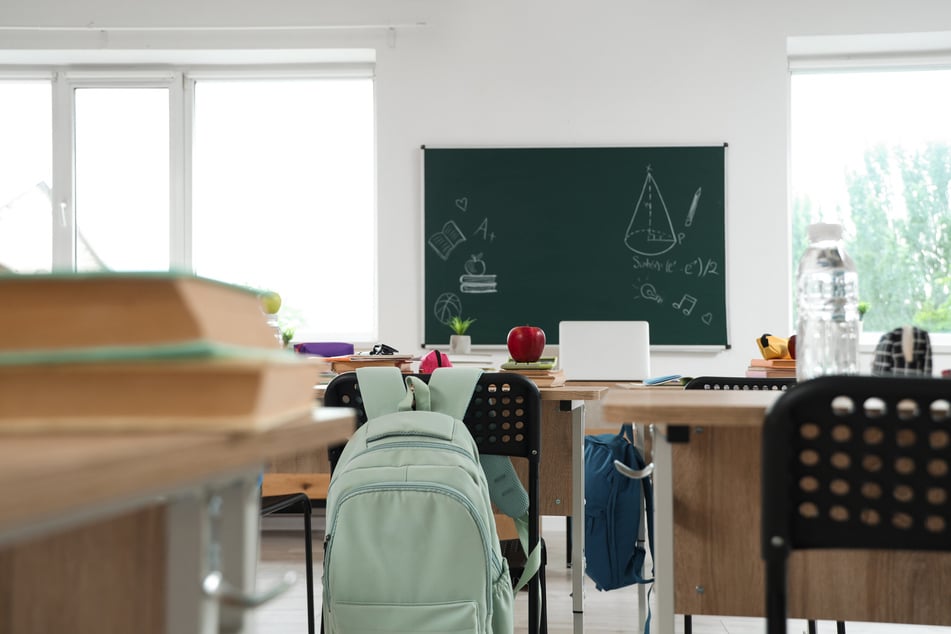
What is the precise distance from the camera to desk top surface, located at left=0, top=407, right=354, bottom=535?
313 mm

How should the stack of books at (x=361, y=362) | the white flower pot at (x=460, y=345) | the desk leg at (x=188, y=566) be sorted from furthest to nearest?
the white flower pot at (x=460, y=345), the stack of books at (x=361, y=362), the desk leg at (x=188, y=566)

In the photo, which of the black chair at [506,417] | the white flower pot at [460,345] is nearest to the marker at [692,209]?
the white flower pot at [460,345]

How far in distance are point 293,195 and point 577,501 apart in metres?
3.53

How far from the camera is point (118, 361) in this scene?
44 cm

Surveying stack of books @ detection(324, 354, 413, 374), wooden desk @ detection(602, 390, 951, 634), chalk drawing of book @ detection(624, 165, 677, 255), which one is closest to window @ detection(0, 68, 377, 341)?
chalk drawing of book @ detection(624, 165, 677, 255)

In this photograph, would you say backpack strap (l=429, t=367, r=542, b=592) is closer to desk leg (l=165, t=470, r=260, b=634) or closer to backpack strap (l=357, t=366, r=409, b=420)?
backpack strap (l=357, t=366, r=409, b=420)

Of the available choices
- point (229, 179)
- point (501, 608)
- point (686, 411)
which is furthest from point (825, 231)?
point (229, 179)

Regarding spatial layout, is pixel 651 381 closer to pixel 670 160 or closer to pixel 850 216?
pixel 670 160

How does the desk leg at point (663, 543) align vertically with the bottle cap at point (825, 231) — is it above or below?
below

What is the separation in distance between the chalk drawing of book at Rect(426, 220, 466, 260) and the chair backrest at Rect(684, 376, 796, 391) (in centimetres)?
316

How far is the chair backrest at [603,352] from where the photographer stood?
2812 millimetres

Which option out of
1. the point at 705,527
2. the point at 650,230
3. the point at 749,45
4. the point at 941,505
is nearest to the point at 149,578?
the point at 941,505

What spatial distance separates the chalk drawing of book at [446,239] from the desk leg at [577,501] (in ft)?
9.01

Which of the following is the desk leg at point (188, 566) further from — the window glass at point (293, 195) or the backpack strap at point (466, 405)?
the window glass at point (293, 195)
